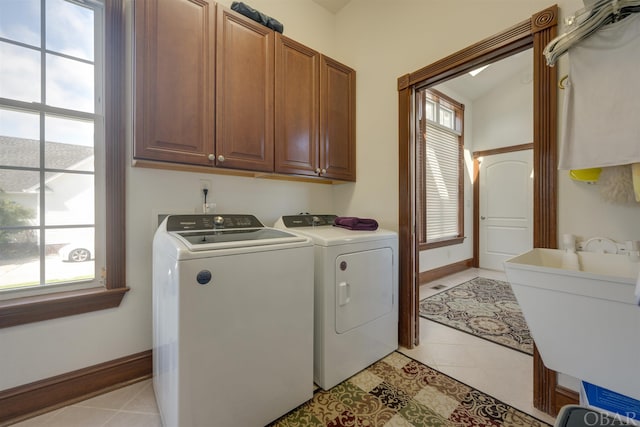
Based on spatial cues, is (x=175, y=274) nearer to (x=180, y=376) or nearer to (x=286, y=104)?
(x=180, y=376)

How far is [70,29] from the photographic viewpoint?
1.51m

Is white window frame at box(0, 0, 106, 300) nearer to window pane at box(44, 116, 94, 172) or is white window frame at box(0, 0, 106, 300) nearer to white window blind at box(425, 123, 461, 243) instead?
window pane at box(44, 116, 94, 172)

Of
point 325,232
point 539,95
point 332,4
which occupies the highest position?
point 332,4

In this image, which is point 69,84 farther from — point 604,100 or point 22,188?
point 604,100

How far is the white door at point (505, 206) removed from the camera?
3.88 meters

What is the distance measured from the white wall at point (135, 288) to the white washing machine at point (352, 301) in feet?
2.27

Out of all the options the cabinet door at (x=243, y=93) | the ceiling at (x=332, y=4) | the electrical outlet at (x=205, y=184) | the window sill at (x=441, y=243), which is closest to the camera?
the cabinet door at (x=243, y=93)

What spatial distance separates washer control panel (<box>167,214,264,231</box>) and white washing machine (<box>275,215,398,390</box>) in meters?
0.44

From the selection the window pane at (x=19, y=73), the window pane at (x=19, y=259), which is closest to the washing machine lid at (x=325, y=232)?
the window pane at (x=19, y=259)

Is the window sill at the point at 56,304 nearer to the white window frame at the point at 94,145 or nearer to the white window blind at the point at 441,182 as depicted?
the white window frame at the point at 94,145

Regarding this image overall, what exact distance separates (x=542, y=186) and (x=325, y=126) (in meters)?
1.52

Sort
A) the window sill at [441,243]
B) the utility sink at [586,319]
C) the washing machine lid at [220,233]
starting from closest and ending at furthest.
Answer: the utility sink at [586,319], the washing machine lid at [220,233], the window sill at [441,243]

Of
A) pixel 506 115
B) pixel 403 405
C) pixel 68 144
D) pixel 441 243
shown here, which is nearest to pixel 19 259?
pixel 68 144

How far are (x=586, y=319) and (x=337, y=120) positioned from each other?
6.50ft
